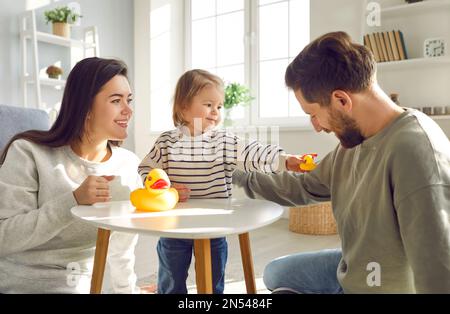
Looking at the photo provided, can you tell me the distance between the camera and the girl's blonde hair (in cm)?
151

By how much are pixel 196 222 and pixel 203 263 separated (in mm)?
91

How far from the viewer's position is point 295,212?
3.12 m

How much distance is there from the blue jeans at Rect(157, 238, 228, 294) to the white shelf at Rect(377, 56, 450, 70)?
2116 mm

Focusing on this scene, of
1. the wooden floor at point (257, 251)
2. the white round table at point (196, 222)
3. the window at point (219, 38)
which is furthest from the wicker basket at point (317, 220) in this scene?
the white round table at point (196, 222)

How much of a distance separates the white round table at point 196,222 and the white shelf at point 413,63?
216 cm

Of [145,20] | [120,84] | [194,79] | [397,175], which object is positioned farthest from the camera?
[145,20]

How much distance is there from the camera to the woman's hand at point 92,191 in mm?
1003

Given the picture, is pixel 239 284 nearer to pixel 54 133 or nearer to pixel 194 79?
pixel 194 79

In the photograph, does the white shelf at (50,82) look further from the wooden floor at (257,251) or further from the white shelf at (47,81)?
the wooden floor at (257,251)
